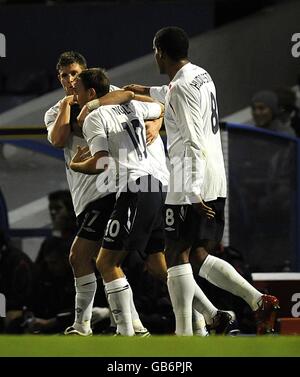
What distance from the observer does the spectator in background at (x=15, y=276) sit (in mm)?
12656

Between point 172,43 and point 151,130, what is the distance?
2.03 feet

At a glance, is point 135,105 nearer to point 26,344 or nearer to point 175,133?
point 175,133

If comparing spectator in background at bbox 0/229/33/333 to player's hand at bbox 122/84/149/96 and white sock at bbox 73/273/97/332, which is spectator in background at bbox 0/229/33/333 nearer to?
white sock at bbox 73/273/97/332

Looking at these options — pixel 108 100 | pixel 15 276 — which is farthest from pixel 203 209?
pixel 15 276

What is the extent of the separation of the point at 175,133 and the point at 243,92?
395 cm

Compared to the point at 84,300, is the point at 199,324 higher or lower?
lower

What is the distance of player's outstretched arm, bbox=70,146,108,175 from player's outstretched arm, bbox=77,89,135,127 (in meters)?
0.20

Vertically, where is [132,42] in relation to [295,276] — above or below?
above

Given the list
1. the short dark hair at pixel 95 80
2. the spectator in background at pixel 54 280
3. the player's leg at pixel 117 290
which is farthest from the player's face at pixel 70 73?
the spectator in background at pixel 54 280

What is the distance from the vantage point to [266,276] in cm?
1195

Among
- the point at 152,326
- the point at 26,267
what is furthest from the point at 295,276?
the point at 26,267

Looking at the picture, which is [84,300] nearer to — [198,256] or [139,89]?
[198,256]

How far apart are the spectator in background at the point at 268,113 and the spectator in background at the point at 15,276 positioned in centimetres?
190

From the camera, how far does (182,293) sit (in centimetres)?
1004
